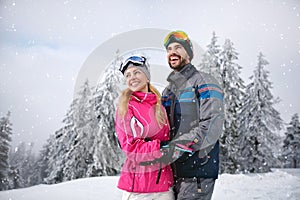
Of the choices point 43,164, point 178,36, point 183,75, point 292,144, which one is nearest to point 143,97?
point 183,75

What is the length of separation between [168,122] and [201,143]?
17.6 inches

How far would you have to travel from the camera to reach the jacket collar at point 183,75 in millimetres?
2816

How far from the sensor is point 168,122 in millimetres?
2592

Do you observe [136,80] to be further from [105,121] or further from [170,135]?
[105,121]

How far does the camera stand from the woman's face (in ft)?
8.40

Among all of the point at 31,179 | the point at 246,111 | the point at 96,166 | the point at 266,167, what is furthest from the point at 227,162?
the point at 31,179

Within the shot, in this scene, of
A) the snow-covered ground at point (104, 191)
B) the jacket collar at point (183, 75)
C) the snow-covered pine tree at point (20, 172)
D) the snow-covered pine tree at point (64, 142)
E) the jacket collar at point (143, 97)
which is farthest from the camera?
the snow-covered pine tree at point (20, 172)

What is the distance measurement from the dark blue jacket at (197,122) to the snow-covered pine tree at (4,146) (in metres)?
25.2

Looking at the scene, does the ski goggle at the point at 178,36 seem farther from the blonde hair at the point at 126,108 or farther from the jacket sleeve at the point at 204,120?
the blonde hair at the point at 126,108

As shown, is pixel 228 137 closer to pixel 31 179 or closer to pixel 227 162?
pixel 227 162

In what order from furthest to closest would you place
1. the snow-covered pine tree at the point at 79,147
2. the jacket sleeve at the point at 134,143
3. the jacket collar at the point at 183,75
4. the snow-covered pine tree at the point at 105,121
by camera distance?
the snow-covered pine tree at the point at 79,147 < the snow-covered pine tree at the point at 105,121 < the jacket collar at the point at 183,75 < the jacket sleeve at the point at 134,143

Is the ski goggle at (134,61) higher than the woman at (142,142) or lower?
higher

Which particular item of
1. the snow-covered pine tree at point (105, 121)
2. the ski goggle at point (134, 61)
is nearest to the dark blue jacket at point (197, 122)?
the ski goggle at point (134, 61)

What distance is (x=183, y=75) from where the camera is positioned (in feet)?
9.32
